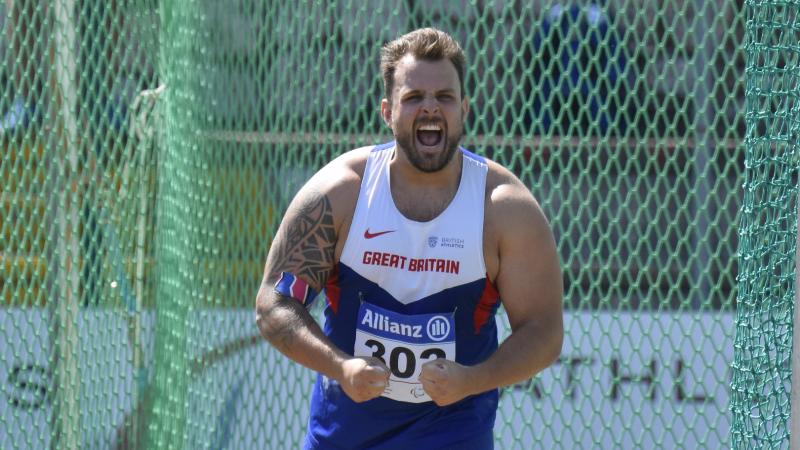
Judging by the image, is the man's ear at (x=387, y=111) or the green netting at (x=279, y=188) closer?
the man's ear at (x=387, y=111)

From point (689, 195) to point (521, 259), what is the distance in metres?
1.71

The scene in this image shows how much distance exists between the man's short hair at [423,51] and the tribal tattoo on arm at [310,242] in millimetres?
370

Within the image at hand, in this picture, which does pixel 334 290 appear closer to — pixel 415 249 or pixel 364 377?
pixel 415 249

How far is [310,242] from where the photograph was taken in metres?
3.10

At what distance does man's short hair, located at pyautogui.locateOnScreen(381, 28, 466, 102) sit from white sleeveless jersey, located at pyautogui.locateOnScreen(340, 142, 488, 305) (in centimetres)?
34

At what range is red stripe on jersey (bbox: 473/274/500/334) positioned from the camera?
123 inches

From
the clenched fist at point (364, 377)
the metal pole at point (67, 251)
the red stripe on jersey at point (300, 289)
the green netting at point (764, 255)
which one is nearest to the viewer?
the clenched fist at point (364, 377)

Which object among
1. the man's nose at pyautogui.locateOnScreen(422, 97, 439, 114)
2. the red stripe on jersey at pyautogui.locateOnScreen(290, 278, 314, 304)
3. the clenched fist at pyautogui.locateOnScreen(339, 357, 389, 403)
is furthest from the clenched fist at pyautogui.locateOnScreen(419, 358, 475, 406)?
the man's nose at pyautogui.locateOnScreen(422, 97, 439, 114)

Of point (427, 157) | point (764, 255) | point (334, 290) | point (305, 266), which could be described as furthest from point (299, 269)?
point (764, 255)

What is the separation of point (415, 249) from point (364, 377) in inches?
19.0

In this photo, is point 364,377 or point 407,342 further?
point 407,342

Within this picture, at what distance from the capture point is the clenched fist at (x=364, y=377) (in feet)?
8.88

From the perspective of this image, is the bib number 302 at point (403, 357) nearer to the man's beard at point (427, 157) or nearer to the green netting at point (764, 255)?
the man's beard at point (427, 157)

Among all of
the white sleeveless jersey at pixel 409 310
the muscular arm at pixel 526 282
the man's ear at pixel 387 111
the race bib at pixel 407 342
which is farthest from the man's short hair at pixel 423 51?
the race bib at pixel 407 342
